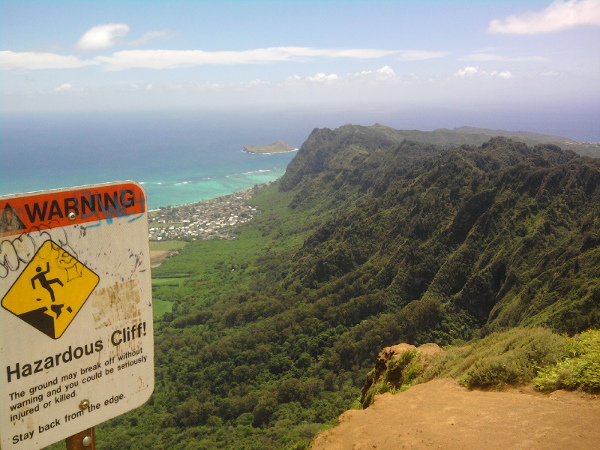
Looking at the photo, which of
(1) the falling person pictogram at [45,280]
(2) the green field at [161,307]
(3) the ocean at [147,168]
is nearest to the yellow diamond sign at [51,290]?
(1) the falling person pictogram at [45,280]

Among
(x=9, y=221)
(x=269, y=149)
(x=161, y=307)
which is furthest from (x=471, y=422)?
(x=269, y=149)

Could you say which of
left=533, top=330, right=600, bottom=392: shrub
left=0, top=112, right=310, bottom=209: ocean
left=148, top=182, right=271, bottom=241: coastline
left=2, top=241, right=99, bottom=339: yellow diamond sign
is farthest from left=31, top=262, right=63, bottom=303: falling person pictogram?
left=0, top=112, right=310, bottom=209: ocean

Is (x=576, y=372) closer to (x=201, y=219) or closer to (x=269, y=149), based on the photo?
(x=201, y=219)

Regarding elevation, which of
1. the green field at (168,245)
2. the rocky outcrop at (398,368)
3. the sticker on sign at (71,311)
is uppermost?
the sticker on sign at (71,311)

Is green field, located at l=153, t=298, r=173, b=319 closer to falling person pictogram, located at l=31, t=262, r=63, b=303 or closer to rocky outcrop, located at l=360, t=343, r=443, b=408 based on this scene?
rocky outcrop, located at l=360, t=343, r=443, b=408

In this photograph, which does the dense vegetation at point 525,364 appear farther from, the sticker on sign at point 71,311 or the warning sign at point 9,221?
the warning sign at point 9,221
